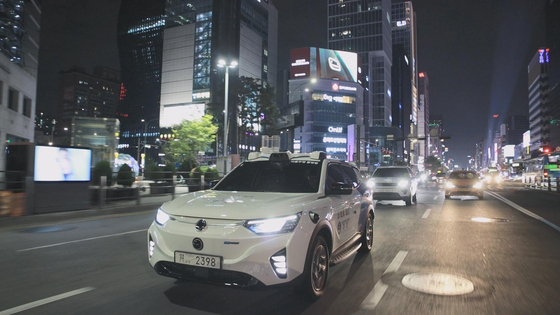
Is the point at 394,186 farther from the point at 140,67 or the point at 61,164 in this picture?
the point at 140,67

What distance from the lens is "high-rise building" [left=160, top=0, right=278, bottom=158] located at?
3354 inches

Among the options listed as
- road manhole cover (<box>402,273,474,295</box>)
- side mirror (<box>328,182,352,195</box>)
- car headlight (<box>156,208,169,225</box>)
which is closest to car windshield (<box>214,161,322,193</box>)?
side mirror (<box>328,182,352,195</box>)

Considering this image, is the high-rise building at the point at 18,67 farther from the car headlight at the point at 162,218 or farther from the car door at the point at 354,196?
the car door at the point at 354,196

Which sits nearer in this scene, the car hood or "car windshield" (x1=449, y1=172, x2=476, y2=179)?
the car hood

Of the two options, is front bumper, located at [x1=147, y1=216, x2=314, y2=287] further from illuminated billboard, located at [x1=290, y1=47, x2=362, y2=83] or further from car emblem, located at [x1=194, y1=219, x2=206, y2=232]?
illuminated billboard, located at [x1=290, y1=47, x2=362, y2=83]

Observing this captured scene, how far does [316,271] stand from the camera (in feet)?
13.8

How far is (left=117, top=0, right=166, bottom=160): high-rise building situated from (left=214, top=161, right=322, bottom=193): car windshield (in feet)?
343

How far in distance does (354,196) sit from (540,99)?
156m

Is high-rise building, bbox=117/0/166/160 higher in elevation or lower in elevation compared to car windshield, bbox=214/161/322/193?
higher

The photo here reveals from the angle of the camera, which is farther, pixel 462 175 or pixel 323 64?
pixel 323 64

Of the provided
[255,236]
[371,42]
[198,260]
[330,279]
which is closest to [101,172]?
[330,279]

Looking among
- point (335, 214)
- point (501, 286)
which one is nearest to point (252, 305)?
point (335, 214)

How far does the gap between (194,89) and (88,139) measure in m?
68.3

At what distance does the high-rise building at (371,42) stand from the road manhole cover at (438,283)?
136 m
